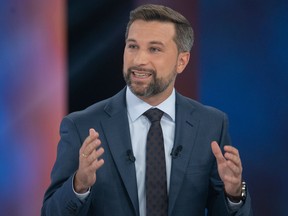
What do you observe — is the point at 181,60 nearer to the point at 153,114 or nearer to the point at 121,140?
the point at 153,114

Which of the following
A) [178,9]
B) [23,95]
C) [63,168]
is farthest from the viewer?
[178,9]

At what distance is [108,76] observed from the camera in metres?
3.24

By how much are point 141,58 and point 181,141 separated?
437 mm

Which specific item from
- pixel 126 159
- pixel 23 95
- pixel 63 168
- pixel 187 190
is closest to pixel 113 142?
pixel 126 159

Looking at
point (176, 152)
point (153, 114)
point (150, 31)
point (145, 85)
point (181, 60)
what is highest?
point (150, 31)

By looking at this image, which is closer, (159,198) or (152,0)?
(159,198)

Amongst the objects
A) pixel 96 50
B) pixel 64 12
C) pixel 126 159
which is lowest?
pixel 126 159

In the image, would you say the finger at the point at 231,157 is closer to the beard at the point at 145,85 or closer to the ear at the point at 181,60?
the beard at the point at 145,85

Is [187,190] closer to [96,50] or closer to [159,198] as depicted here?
[159,198]

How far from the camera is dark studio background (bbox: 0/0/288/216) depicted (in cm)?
305

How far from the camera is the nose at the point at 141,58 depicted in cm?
252

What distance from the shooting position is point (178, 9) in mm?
3260

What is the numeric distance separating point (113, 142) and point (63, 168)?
0.26 m

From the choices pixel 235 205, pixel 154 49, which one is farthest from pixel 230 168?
Answer: pixel 154 49
